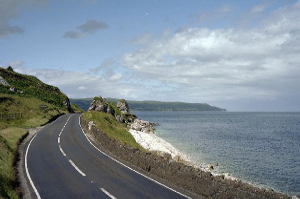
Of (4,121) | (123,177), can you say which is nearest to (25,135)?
(4,121)

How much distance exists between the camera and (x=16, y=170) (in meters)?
15.3

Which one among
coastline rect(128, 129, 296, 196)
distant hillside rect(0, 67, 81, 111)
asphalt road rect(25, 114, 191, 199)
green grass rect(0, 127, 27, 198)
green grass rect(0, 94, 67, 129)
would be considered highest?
distant hillside rect(0, 67, 81, 111)

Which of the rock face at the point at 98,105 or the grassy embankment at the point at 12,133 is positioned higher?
the rock face at the point at 98,105

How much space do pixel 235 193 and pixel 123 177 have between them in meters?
6.93

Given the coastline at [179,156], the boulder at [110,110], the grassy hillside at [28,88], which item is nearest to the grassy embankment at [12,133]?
the coastline at [179,156]

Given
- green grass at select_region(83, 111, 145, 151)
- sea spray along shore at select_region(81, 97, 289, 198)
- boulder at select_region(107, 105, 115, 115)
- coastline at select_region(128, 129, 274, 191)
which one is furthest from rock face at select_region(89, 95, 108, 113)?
sea spray along shore at select_region(81, 97, 289, 198)

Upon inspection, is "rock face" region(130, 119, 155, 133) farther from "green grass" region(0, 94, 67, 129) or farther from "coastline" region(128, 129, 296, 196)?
"green grass" region(0, 94, 67, 129)

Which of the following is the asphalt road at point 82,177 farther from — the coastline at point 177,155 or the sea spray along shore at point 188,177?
the coastline at point 177,155

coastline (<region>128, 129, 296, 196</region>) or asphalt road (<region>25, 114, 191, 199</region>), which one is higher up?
asphalt road (<region>25, 114, 191, 199</region>)

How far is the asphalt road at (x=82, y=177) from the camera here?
461 inches

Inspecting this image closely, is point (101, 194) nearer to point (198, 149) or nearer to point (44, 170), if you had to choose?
point (44, 170)

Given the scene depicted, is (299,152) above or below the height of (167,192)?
below

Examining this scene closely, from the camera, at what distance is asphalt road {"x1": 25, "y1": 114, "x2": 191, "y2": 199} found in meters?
11.7

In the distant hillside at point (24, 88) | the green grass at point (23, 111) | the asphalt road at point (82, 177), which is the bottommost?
the asphalt road at point (82, 177)
